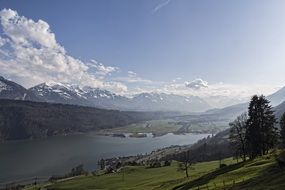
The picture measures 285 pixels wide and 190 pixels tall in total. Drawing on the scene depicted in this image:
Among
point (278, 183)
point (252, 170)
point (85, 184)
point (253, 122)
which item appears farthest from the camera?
point (85, 184)

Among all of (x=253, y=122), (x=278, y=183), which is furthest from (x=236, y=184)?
(x=253, y=122)

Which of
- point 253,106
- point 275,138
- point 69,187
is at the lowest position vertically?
point 69,187

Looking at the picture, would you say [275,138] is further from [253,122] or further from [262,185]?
[262,185]

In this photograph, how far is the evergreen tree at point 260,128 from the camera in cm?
9581

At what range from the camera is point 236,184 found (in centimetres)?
5775

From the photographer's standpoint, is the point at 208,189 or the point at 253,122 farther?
the point at 253,122

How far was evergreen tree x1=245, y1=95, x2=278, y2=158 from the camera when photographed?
314 feet

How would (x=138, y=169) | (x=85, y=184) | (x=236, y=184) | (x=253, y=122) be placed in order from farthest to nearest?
(x=138, y=169)
(x=85, y=184)
(x=253, y=122)
(x=236, y=184)

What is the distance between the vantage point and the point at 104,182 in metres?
146

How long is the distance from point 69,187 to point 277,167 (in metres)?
105

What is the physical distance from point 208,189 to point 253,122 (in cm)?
4176

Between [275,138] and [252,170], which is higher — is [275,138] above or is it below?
above

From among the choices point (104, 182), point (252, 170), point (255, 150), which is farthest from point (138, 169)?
point (252, 170)

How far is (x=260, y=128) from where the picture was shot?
9588 cm
